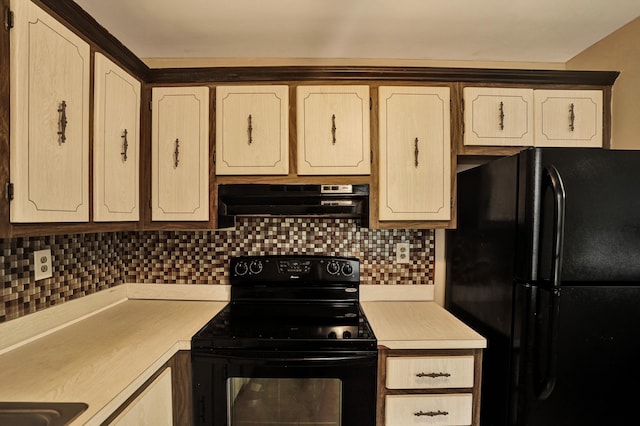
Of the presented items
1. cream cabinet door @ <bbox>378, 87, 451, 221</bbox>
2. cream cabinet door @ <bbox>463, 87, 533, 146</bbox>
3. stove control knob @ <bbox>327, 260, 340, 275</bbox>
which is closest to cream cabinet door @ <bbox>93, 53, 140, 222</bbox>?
stove control knob @ <bbox>327, 260, 340, 275</bbox>

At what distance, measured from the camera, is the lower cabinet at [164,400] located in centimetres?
101

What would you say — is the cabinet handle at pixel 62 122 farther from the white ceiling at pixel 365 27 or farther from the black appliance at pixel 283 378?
the black appliance at pixel 283 378

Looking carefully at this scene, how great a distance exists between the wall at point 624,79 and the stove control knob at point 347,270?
1.53 meters

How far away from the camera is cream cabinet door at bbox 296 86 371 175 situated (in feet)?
5.54

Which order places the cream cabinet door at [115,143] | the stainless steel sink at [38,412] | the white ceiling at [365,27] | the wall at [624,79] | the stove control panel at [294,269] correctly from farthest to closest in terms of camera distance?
the stove control panel at [294,269] → the wall at [624,79] → the white ceiling at [365,27] → the cream cabinet door at [115,143] → the stainless steel sink at [38,412]

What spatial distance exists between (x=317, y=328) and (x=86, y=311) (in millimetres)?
1157

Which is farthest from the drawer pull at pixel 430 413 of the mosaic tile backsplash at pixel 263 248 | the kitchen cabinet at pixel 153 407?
the kitchen cabinet at pixel 153 407

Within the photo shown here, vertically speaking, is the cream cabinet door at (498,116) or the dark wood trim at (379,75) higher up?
the dark wood trim at (379,75)

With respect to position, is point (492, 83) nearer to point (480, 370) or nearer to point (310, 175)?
point (310, 175)

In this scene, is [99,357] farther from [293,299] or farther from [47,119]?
[293,299]

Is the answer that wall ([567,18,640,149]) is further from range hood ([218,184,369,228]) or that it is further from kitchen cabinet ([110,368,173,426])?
kitchen cabinet ([110,368,173,426])

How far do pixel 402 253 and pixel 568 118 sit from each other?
3.62 ft

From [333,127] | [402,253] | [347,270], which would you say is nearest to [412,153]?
[333,127]

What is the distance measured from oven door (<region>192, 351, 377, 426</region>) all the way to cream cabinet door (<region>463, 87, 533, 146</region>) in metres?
1.20
